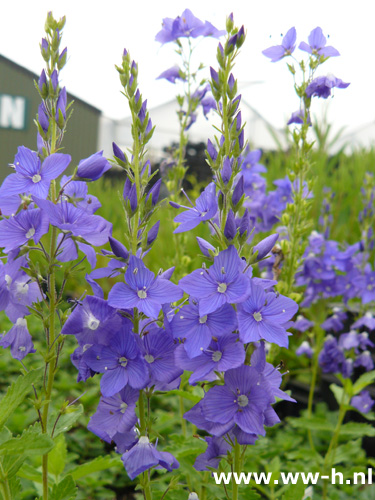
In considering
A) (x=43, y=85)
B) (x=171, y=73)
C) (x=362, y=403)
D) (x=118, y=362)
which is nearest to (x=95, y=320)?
(x=118, y=362)

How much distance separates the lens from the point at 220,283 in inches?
49.0

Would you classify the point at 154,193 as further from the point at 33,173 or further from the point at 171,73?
the point at 171,73

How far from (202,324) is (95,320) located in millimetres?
267

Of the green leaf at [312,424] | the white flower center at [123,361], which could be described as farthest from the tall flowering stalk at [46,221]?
the green leaf at [312,424]

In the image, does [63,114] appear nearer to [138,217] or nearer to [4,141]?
[138,217]

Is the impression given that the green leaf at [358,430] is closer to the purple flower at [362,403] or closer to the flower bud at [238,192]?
the purple flower at [362,403]

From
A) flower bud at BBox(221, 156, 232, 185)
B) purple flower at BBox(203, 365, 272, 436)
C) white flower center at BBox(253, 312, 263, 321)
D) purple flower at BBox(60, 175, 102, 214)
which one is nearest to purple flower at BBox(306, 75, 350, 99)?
flower bud at BBox(221, 156, 232, 185)

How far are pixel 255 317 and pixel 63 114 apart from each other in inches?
29.8

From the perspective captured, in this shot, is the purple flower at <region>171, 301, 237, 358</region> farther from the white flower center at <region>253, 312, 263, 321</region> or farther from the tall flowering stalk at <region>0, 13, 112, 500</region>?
the tall flowering stalk at <region>0, 13, 112, 500</region>

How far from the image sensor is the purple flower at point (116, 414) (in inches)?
50.1

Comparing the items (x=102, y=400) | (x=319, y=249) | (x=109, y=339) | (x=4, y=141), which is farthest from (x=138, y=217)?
(x=4, y=141)

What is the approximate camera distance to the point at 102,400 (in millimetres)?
1329

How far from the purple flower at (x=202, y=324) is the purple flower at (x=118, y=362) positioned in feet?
0.37

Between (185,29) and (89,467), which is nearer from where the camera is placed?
(89,467)
